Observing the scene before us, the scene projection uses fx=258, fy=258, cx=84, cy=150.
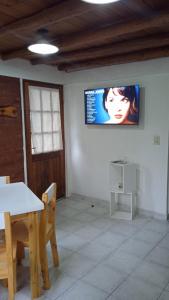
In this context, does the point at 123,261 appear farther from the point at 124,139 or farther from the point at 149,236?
the point at 124,139

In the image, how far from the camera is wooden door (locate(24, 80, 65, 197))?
12.7 feet

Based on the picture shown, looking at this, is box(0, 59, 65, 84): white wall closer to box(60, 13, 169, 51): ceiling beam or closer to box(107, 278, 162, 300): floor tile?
box(60, 13, 169, 51): ceiling beam

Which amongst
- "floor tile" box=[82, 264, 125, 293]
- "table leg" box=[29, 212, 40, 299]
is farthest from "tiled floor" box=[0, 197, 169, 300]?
"table leg" box=[29, 212, 40, 299]

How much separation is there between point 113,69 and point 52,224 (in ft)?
8.23

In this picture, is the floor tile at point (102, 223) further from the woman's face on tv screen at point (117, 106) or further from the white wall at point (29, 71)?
the white wall at point (29, 71)

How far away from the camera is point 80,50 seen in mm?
3225

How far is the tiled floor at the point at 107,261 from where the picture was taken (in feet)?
7.15

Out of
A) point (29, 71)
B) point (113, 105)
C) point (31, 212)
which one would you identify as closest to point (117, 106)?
point (113, 105)

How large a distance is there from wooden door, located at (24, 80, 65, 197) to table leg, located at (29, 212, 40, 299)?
197 cm

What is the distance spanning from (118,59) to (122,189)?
5.93ft

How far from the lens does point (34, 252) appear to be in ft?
A: 6.74

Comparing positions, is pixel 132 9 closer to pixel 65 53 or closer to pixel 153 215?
pixel 65 53

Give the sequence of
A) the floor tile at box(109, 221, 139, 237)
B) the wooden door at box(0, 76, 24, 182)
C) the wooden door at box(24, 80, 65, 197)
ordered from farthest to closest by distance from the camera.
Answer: the wooden door at box(24, 80, 65, 197)
the wooden door at box(0, 76, 24, 182)
the floor tile at box(109, 221, 139, 237)

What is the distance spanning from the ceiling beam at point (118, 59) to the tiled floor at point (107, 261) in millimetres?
2223
